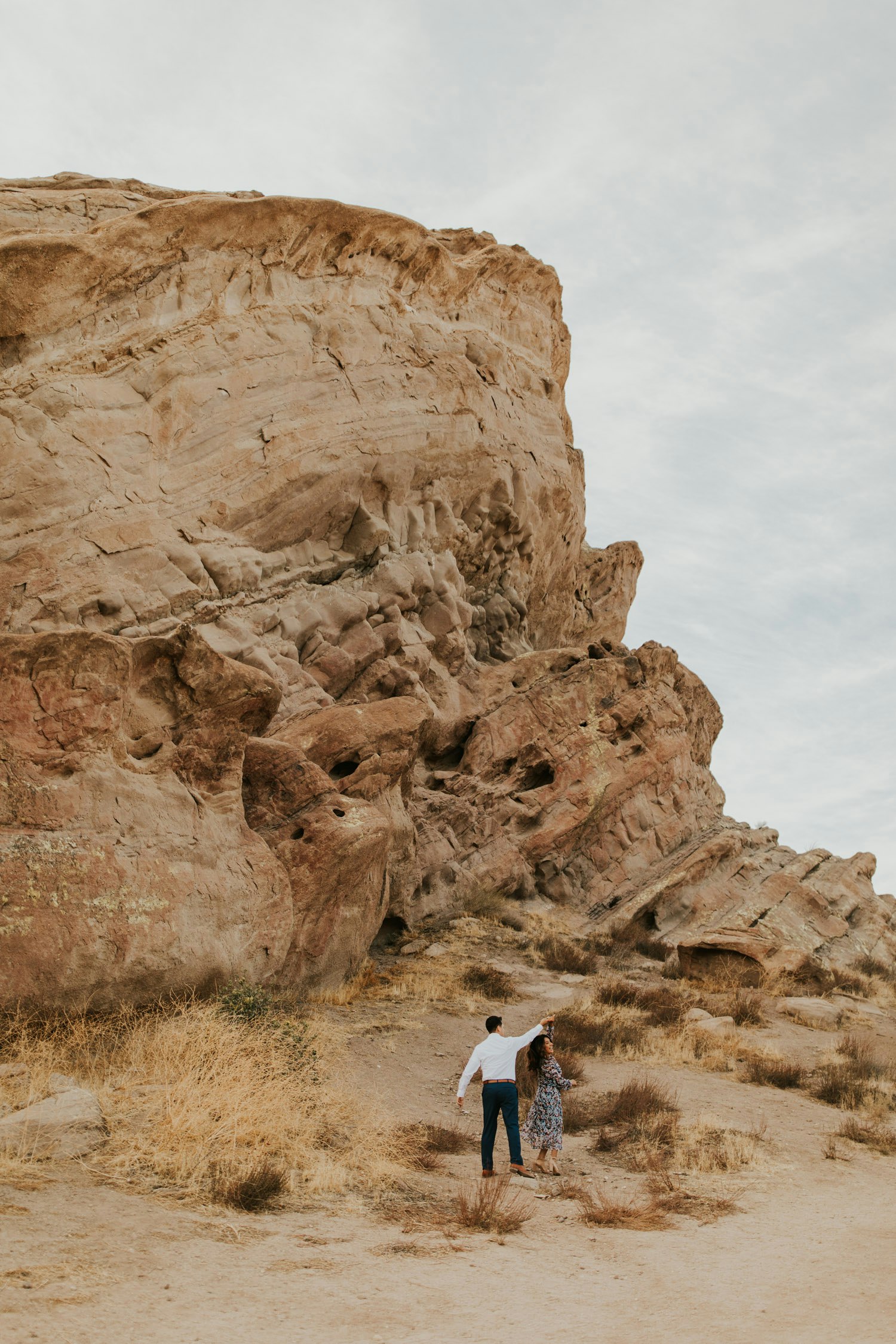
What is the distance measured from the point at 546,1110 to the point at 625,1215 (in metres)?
1.61

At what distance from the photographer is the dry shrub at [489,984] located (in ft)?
55.5

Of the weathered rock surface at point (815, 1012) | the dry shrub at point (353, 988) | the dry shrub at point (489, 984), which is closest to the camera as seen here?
the dry shrub at point (353, 988)

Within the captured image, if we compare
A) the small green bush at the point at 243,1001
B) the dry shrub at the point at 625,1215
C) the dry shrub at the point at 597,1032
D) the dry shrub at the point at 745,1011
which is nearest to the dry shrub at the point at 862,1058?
→ the dry shrub at the point at 745,1011

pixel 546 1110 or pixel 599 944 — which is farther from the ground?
pixel 599 944

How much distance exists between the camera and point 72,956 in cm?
1127

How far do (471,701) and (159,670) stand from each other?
1088cm

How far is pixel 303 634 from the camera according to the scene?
19.9 m

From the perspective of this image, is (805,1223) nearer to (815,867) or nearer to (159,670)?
(159,670)

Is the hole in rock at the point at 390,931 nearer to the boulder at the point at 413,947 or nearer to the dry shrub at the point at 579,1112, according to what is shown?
the boulder at the point at 413,947

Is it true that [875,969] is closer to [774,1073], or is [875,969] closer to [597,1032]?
[774,1073]

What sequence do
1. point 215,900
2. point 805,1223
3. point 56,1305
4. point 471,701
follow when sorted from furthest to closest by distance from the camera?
point 471,701
point 215,900
point 805,1223
point 56,1305

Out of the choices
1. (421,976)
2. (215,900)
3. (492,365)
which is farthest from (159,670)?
(492,365)

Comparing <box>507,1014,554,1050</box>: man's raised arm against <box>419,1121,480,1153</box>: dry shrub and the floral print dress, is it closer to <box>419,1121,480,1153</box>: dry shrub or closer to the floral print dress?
the floral print dress

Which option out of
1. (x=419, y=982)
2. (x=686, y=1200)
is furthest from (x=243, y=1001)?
(x=686, y=1200)
